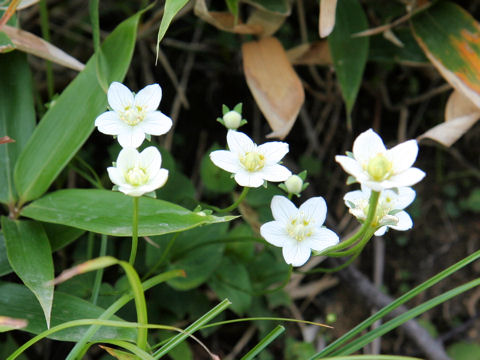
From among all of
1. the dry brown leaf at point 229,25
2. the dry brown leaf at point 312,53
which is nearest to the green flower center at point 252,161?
the dry brown leaf at point 229,25

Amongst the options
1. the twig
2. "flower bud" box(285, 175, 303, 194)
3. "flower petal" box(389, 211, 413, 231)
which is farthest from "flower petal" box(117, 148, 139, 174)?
the twig

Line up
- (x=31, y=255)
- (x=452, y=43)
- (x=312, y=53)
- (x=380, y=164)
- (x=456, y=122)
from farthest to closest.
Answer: (x=312, y=53) < (x=452, y=43) < (x=456, y=122) < (x=31, y=255) < (x=380, y=164)

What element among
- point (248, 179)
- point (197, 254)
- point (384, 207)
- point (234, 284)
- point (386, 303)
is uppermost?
point (248, 179)

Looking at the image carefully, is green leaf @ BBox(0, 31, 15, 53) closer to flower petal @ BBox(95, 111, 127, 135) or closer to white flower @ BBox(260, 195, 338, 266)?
flower petal @ BBox(95, 111, 127, 135)

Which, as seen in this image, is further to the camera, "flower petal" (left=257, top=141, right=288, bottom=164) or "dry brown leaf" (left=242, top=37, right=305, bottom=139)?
"dry brown leaf" (left=242, top=37, right=305, bottom=139)

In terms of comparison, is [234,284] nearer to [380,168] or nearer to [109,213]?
[109,213]

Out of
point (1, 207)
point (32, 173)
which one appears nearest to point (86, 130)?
point (32, 173)

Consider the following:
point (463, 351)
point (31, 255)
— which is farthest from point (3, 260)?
point (463, 351)

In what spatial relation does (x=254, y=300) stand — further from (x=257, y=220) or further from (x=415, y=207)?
(x=415, y=207)
